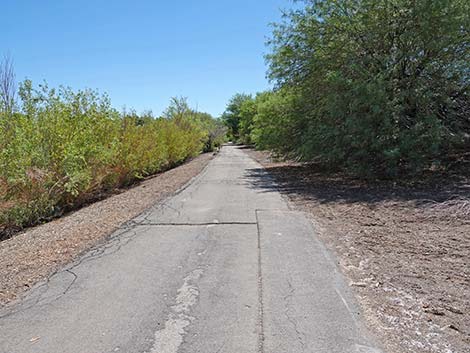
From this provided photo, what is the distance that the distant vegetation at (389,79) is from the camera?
35.4ft

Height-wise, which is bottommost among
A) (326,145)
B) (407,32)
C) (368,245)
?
(368,245)

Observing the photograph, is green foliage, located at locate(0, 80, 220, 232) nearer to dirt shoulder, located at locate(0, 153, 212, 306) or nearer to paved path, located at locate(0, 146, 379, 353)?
dirt shoulder, located at locate(0, 153, 212, 306)

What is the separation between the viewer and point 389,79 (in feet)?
37.1

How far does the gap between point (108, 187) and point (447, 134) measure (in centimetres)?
1196

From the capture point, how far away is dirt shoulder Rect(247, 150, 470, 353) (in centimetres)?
331

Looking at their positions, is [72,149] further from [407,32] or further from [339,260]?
[407,32]

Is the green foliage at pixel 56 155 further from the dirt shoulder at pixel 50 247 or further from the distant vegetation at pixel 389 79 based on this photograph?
the distant vegetation at pixel 389 79

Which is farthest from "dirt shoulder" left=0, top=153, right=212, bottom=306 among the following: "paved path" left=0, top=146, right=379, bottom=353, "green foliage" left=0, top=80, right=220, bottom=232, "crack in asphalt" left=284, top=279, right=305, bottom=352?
"crack in asphalt" left=284, top=279, right=305, bottom=352

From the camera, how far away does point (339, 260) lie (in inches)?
203

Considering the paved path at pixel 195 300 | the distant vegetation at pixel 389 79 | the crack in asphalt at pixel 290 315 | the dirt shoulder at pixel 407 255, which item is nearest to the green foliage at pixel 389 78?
the distant vegetation at pixel 389 79

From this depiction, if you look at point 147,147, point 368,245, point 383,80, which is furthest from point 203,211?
point 147,147

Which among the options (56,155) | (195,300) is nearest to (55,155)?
(56,155)

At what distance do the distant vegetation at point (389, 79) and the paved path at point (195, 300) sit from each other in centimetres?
597

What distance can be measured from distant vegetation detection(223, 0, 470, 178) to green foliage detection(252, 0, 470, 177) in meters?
0.03
